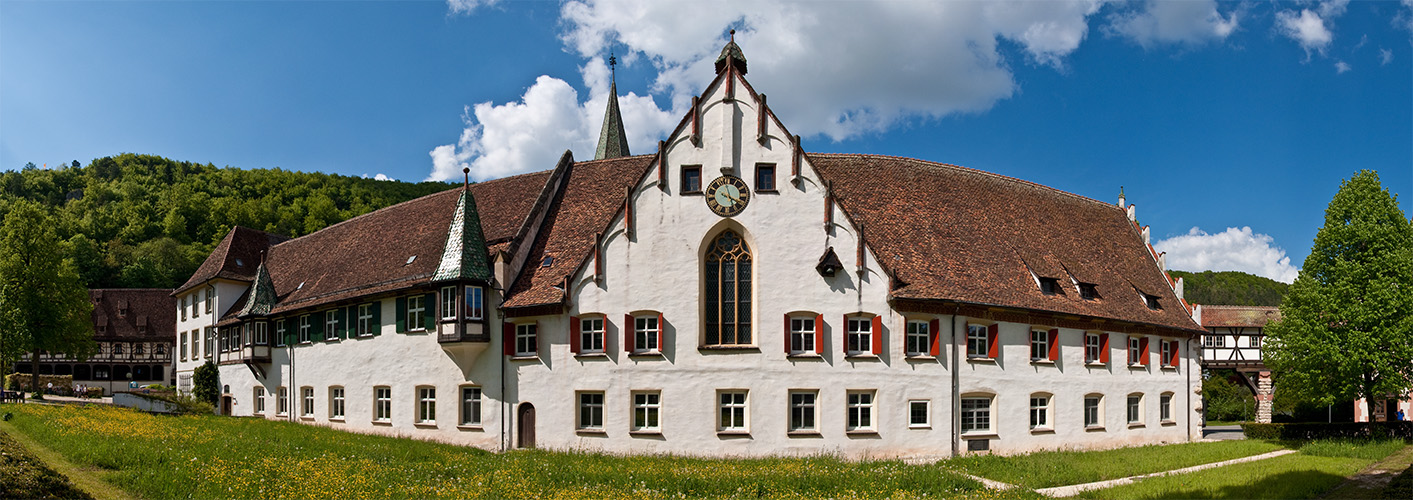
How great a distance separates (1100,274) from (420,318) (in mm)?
28765

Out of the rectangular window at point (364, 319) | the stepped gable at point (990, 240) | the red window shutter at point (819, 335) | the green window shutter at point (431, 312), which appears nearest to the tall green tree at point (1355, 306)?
the stepped gable at point (990, 240)

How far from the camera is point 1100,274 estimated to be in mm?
42125

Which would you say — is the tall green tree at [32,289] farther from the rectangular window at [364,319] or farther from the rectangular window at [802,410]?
the rectangular window at [802,410]

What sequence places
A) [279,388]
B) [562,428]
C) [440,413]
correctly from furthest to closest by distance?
[279,388] → [440,413] → [562,428]

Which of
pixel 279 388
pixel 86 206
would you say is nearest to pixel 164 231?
pixel 86 206

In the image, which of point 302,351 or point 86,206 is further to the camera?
point 86,206

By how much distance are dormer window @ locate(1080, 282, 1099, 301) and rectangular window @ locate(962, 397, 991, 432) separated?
793 cm

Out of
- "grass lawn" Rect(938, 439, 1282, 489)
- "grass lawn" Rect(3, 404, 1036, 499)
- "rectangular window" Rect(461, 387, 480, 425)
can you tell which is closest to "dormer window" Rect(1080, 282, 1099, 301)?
"grass lawn" Rect(938, 439, 1282, 489)

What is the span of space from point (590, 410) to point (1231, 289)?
112m

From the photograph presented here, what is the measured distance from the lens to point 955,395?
33.8 metres

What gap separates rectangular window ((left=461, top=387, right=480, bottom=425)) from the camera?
115 ft

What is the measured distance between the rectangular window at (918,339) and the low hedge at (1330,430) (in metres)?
20.5

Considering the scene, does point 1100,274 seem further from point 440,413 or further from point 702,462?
point 440,413

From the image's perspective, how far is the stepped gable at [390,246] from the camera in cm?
3862
